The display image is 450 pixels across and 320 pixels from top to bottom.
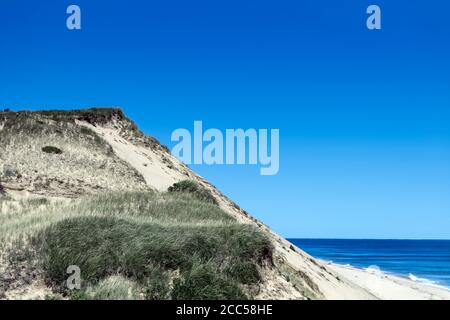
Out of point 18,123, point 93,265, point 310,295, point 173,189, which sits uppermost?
point 18,123

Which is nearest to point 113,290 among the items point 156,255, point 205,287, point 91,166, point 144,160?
point 156,255

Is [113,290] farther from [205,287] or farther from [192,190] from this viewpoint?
[192,190]

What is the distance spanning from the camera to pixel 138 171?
40.9 m

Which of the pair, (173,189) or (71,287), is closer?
(71,287)

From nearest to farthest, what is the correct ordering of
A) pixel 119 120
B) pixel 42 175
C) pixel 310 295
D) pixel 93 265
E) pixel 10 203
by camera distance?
pixel 93 265
pixel 310 295
pixel 10 203
pixel 42 175
pixel 119 120

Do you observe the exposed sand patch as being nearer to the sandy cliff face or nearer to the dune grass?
the sandy cliff face

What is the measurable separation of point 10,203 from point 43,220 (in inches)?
377

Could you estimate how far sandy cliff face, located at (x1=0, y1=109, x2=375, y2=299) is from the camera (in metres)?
32.1

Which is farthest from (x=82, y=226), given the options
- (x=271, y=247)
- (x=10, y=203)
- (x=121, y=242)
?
(x=10, y=203)

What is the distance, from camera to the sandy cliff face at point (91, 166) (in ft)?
105

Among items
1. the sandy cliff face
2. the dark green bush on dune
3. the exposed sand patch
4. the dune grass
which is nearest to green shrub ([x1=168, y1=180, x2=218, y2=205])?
the sandy cliff face

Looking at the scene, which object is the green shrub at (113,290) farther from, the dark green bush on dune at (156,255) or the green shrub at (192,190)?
the green shrub at (192,190)

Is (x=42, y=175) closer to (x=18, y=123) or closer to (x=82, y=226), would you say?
(x=18, y=123)

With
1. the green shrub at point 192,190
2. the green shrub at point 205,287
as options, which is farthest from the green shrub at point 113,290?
the green shrub at point 192,190
